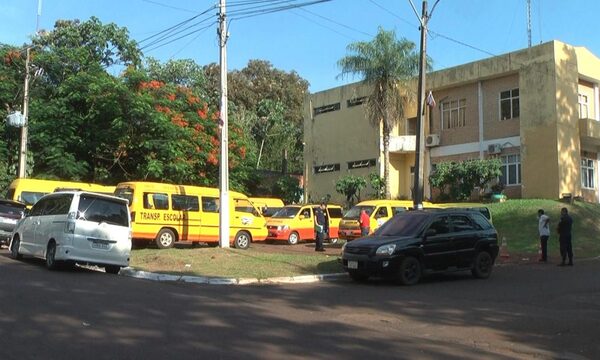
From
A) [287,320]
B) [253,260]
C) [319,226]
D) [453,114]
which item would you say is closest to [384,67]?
[453,114]

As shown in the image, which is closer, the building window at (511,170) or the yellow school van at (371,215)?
the yellow school van at (371,215)

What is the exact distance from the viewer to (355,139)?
144 feet

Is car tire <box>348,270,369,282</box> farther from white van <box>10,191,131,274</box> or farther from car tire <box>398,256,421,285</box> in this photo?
white van <box>10,191,131,274</box>

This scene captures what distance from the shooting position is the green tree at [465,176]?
32.4 m

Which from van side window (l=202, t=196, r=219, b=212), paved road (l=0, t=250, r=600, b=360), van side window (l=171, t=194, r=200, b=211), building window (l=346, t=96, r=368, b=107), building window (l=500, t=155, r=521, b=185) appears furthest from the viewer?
building window (l=346, t=96, r=368, b=107)

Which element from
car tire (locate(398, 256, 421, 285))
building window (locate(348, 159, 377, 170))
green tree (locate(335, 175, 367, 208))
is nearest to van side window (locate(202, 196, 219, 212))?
car tire (locate(398, 256, 421, 285))

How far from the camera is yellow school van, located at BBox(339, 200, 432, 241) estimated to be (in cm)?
2280

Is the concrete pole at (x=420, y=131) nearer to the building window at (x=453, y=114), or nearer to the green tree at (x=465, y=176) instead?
the green tree at (x=465, y=176)

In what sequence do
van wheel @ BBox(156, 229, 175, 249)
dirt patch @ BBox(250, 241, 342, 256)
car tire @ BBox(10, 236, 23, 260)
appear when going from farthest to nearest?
dirt patch @ BBox(250, 241, 342, 256) → van wheel @ BBox(156, 229, 175, 249) → car tire @ BBox(10, 236, 23, 260)

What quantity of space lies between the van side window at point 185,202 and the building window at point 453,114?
22.8 m

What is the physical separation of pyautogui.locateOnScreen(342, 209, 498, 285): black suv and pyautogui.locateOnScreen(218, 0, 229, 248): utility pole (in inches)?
212

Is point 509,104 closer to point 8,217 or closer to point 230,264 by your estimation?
point 230,264

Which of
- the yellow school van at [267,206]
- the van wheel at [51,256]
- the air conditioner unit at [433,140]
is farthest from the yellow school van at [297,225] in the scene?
the air conditioner unit at [433,140]

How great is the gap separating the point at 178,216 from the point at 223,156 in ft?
10.8
